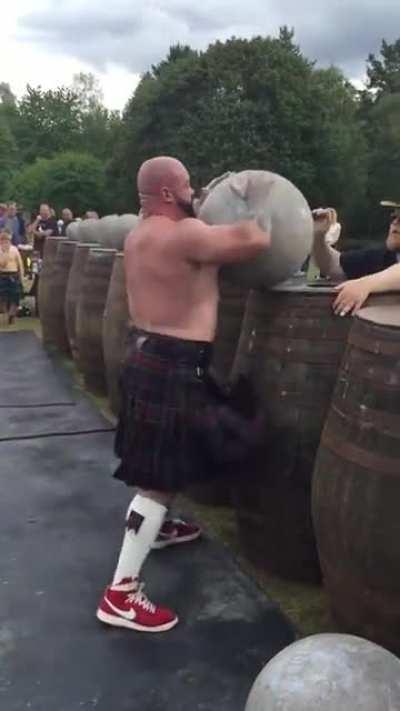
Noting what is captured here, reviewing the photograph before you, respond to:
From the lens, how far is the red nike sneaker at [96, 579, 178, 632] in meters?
3.30

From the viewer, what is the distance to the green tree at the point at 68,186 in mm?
36656

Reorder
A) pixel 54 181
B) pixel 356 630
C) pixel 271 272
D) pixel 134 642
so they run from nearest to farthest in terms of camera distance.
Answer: pixel 356 630
pixel 134 642
pixel 271 272
pixel 54 181

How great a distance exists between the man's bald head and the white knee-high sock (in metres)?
1.09

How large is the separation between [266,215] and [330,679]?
1.65 metres

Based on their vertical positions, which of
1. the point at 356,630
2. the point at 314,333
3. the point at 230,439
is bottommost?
the point at 356,630

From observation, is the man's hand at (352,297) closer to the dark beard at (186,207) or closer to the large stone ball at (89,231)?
the dark beard at (186,207)

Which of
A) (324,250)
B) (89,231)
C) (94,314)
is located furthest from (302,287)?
(89,231)

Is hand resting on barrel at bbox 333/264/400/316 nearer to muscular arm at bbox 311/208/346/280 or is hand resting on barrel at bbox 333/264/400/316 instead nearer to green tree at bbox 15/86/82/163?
muscular arm at bbox 311/208/346/280

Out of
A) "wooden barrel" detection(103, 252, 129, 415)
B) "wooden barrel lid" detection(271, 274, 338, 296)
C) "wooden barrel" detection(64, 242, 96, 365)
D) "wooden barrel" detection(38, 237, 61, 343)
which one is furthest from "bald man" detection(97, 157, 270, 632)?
"wooden barrel" detection(38, 237, 61, 343)

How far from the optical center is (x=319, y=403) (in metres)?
3.41

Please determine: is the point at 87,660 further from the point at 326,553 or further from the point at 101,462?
the point at 101,462

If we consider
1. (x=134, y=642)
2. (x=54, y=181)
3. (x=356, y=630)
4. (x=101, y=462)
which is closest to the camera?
(x=356, y=630)

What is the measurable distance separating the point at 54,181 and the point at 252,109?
Answer: 8617mm

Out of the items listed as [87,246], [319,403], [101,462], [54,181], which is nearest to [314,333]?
[319,403]
